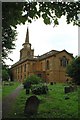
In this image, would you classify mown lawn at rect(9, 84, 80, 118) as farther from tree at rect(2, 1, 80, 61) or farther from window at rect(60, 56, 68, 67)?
window at rect(60, 56, 68, 67)

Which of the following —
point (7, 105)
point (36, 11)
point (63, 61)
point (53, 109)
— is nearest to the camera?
point (36, 11)

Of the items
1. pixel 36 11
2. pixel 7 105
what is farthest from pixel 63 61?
pixel 36 11

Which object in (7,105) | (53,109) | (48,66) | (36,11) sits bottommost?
(53,109)

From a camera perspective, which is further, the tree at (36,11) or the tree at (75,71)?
the tree at (75,71)

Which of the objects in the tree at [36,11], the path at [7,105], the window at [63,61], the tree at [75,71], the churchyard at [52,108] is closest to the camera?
the tree at [36,11]

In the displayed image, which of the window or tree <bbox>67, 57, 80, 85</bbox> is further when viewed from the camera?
the window

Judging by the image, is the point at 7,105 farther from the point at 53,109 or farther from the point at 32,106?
the point at 32,106

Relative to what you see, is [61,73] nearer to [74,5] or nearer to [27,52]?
[27,52]

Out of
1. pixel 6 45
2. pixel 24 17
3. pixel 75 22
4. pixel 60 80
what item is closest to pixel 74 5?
pixel 75 22

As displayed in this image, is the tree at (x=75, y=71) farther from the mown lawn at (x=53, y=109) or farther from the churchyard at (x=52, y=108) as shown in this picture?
the mown lawn at (x=53, y=109)

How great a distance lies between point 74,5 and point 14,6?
1.84 metres

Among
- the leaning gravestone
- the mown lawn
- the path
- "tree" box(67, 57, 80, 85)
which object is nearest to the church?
"tree" box(67, 57, 80, 85)

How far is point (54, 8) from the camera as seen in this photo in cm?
742

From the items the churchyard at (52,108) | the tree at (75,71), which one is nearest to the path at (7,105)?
the churchyard at (52,108)
